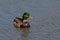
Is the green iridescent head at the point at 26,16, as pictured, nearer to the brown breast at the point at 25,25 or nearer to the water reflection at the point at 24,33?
the brown breast at the point at 25,25

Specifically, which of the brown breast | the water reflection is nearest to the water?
the water reflection

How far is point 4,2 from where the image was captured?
1362 cm

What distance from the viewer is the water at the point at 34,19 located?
9.95 meters

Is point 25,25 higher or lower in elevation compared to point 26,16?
lower

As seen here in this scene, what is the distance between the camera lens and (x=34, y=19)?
37.3 ft

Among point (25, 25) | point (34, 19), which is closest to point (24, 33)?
point (25, 25)

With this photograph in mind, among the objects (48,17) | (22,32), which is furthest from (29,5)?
(22,32)

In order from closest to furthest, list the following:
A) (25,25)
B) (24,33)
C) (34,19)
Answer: (24,33)
(25,25)
(34,19)

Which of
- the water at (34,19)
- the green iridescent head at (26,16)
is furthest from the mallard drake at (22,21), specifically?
the water at (34,19)

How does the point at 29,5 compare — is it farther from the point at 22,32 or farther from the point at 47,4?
the point at 22,32

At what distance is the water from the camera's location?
995 cm

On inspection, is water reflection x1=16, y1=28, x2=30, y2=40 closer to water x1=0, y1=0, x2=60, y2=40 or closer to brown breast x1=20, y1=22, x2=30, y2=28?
water x1=0, y1=0, x2=60, y2=40

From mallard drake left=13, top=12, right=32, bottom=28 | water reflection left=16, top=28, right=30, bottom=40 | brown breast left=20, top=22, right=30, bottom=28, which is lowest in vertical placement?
water reflection left=16, top=28, right=30, bottom=40

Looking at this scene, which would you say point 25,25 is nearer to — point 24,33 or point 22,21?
point 22,21
